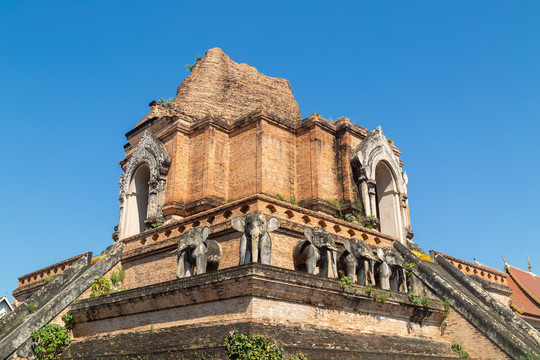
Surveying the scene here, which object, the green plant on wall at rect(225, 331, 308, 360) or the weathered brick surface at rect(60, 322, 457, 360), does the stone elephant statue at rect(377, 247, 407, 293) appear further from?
the green plant on wall at rect(225, 331, 308, 360)

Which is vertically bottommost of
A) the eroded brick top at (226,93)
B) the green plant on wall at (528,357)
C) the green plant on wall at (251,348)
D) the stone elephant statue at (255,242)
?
the green plant on wall at (251,348)

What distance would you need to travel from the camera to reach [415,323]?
11.6 metres

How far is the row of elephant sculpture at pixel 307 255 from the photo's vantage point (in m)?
10.0

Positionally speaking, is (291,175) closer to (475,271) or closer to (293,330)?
(475,271)

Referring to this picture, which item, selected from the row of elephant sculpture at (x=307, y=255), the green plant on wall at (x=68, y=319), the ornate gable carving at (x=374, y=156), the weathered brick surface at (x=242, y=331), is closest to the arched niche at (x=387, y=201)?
the ornate gable carving at (x=374, y=156)

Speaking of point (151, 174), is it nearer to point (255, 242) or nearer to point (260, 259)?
point (255, 242)

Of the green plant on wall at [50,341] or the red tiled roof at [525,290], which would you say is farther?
the red tiled roof at [525,290]

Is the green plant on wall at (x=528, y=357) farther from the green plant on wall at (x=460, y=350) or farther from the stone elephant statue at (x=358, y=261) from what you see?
the stone elephant statue at (x=358, y=261)

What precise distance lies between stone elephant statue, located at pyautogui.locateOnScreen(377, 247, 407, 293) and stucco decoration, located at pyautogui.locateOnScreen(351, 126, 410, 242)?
450 centimetres

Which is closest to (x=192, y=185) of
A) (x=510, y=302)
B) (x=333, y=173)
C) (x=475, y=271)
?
(x=333, y=173)

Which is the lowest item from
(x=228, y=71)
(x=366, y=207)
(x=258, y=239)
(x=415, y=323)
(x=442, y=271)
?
(x=415, y=323)

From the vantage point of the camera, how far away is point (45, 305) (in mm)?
11773

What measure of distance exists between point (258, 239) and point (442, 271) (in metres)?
7.71

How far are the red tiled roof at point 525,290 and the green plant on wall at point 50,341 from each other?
16895 millimetres
